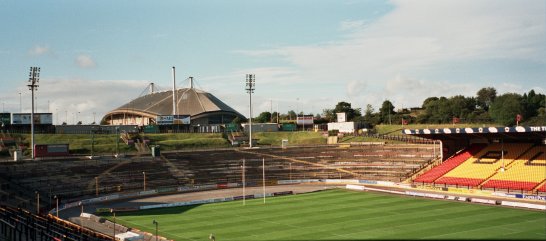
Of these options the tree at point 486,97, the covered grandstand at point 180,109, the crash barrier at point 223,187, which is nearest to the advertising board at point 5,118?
the crash barrier at point 223,187

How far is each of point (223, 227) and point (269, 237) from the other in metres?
6.41

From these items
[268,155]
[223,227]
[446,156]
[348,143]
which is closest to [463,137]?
[446,156]

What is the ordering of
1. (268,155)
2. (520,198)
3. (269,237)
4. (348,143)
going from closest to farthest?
Answer: 1. (269,237)
2. (520,198)
3. (268,155)
4. (348,143)

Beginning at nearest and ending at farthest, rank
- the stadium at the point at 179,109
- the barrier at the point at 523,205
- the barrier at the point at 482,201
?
the barrier at the point at 523,205 → the barrier at the point at 482,201 → the stadium at the point at 179,109

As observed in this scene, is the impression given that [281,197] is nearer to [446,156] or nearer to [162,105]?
[446,156]

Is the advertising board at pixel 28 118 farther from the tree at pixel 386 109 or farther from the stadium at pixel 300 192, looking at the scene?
the tree at pixel 386 109

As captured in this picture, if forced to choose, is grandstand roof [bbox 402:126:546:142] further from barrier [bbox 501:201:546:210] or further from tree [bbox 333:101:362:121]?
tree [bbox 333:101:362:121]

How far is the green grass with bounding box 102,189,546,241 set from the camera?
4156 cm

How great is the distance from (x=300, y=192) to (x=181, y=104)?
85.8 meters

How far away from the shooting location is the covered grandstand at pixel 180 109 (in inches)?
5748

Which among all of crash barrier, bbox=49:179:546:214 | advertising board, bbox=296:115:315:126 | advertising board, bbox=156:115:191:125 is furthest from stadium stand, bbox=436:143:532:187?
advertising board, bbox=156:115:191:125

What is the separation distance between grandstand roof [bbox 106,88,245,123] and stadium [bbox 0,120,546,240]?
51490 mm

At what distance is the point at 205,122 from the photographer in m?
148

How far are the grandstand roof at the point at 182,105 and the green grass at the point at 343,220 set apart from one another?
86.6 m
